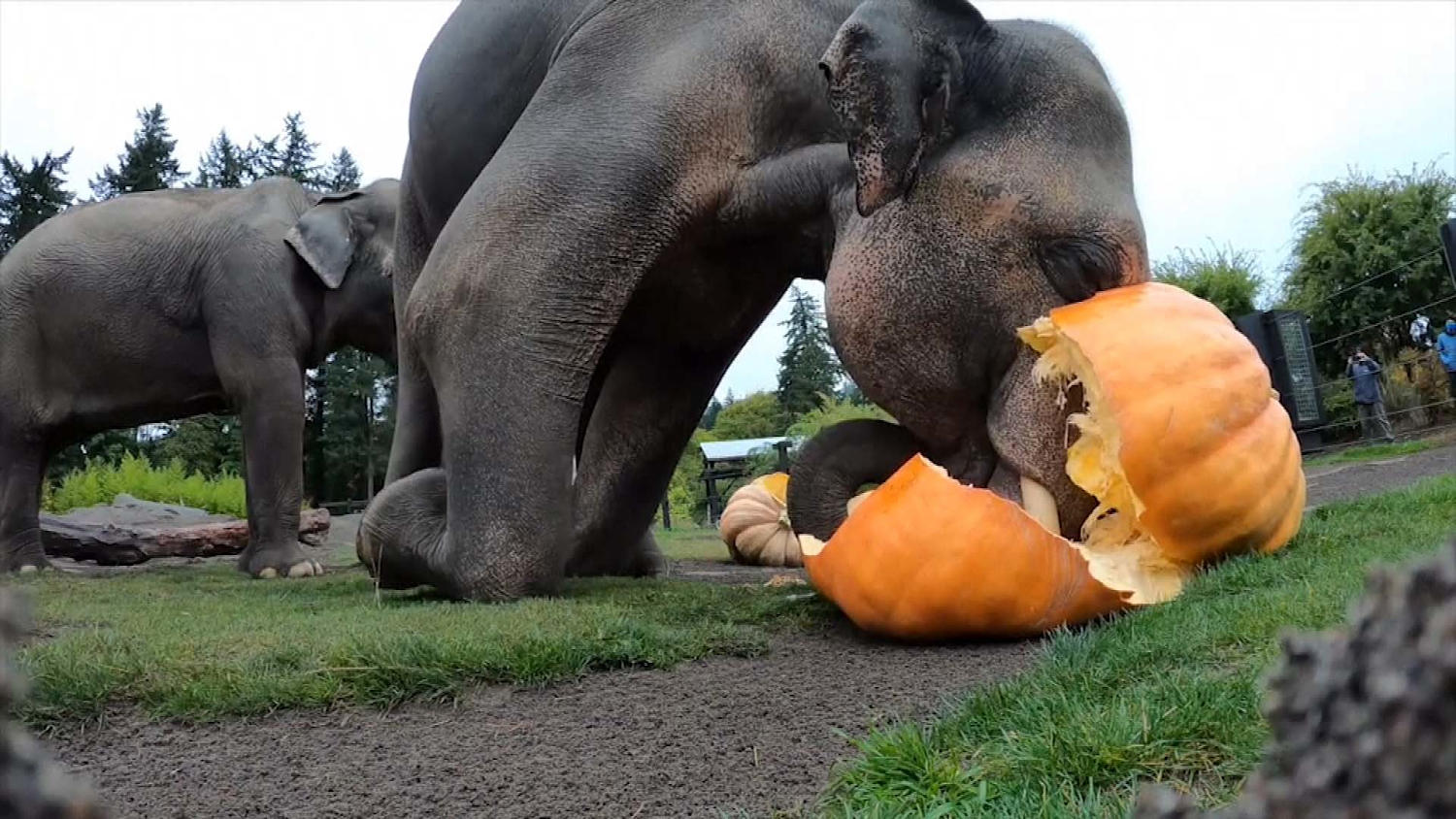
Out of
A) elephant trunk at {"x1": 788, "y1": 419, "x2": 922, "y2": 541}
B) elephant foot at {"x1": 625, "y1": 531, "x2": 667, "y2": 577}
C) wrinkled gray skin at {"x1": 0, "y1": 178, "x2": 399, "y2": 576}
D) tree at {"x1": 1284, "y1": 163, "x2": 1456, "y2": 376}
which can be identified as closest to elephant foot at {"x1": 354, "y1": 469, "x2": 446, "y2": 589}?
elephant trunk at {"x1": 788, "y1": 419, "x2": 922, "y2": 541}

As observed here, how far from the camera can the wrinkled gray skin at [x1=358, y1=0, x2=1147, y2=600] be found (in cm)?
338

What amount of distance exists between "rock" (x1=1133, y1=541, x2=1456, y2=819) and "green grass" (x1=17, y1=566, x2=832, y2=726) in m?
2.08

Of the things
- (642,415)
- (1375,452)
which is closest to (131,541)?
(642,415)

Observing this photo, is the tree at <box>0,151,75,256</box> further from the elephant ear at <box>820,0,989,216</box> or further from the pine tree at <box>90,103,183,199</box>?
the elephant ear at <box>820,0,989,216</box>

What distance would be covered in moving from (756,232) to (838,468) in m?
0.86

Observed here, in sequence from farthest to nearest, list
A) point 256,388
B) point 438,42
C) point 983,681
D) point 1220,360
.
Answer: point 256,388, point 438,42, point 1220,360, point 983,681

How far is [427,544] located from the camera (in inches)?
156

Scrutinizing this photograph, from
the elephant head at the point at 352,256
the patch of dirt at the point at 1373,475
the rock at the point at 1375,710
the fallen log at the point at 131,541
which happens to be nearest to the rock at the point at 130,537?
the fallen log at the point at 131,541

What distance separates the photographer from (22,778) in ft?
1.22

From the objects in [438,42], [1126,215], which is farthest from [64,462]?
[1126,215]

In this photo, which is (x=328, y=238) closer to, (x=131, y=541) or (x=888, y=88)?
(x=131, y=541)

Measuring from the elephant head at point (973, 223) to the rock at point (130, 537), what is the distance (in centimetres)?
768

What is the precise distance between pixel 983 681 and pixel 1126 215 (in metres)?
1.52

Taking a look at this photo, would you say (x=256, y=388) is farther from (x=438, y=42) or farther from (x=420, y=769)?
(x=420, y=769)
